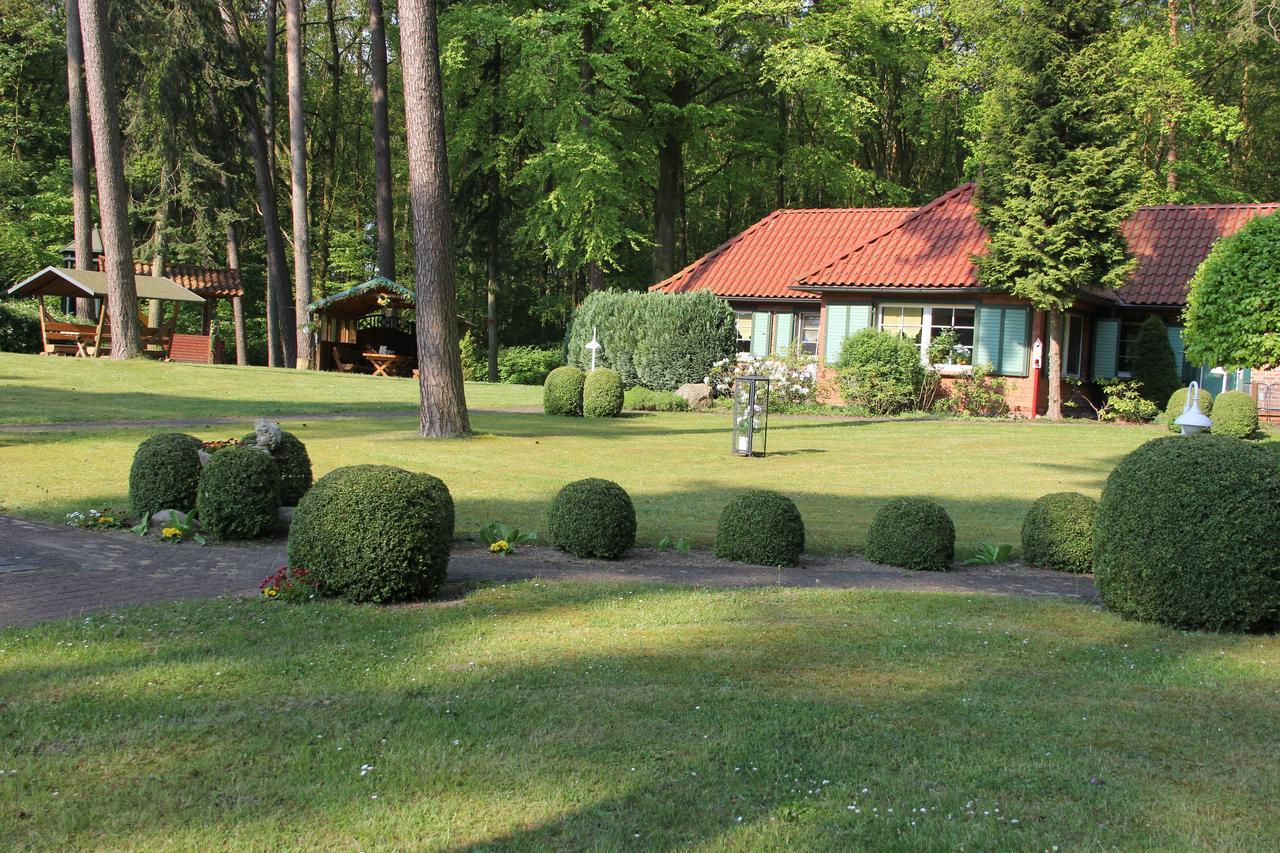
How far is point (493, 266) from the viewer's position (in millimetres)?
41156

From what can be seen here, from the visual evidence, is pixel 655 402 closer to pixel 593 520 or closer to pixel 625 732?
pixel 593 520

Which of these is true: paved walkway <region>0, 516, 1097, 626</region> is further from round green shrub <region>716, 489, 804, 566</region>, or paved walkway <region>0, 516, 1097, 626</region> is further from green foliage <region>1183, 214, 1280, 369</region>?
green foliage <region>1183, 214, 1280, 369</region>

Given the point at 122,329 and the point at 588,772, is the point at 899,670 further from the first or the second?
the point at 122,329

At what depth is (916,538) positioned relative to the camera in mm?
9180

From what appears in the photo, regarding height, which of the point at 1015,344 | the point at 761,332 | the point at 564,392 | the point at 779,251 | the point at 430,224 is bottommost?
the point at 564,392

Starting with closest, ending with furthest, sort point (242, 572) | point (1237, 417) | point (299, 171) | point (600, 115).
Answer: point (242, 572) < point (1237, 417) < point (299, 171) < point (600, 115)

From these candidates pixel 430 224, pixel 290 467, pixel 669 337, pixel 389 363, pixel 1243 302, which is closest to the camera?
pixel 290 467

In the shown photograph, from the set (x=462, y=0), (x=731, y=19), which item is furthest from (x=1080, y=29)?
(x=462, y=0)

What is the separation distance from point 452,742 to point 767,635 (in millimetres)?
2433

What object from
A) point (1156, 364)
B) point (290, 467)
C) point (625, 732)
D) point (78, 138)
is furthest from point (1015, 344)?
point (78, 138)

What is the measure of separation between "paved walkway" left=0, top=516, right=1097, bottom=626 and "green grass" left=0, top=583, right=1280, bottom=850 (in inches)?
29.8

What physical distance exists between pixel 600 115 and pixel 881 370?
45.1ft

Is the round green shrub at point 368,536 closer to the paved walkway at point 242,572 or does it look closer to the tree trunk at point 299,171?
the paved walkway at point 242,572

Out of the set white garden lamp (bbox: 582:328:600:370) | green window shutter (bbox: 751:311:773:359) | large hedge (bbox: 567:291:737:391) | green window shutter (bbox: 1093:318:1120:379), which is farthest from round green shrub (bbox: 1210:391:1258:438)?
white garden lamp (bbox: 582:328:600:370)
